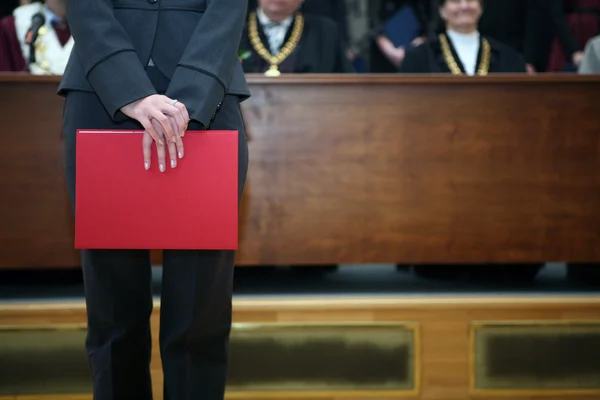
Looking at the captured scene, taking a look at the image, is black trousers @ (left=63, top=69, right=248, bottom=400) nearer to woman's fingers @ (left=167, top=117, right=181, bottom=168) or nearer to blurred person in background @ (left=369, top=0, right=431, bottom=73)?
woman's fingers @ (left=167, top=117, right=181, bottom=168)

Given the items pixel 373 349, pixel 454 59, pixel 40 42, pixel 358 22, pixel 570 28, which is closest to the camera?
pixel 373 349

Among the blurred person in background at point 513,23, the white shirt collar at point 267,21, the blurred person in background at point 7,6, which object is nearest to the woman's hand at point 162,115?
the white shirt collar at point 267,21

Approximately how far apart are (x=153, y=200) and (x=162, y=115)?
0.14m

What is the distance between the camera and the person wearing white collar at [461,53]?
108 inches

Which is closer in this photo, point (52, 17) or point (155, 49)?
point (155, 49)

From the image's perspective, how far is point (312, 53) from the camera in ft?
9.05

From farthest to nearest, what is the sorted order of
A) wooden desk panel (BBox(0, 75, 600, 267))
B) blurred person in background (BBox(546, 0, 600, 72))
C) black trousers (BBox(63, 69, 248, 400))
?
1. blurred person in background (BBox(546, 0, 600, 72))
2. wooden desk panel (BBox(0, 75, 600, 267))
3. black trousers (BBox(63, 69, 248, 400))

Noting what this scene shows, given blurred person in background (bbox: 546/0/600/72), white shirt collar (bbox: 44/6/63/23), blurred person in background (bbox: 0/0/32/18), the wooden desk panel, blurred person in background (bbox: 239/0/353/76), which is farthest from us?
blurred person in background (bbox: 0/0/32/18)

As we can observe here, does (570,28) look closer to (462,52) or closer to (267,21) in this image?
(462,52)

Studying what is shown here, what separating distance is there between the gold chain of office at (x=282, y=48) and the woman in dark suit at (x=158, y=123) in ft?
5.14

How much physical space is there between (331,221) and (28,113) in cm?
84

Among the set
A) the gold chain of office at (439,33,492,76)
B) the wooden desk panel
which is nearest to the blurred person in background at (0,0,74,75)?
the wooden desk panel

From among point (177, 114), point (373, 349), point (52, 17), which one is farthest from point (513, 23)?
point (177, 114)

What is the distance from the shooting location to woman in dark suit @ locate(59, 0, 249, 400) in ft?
3.46
